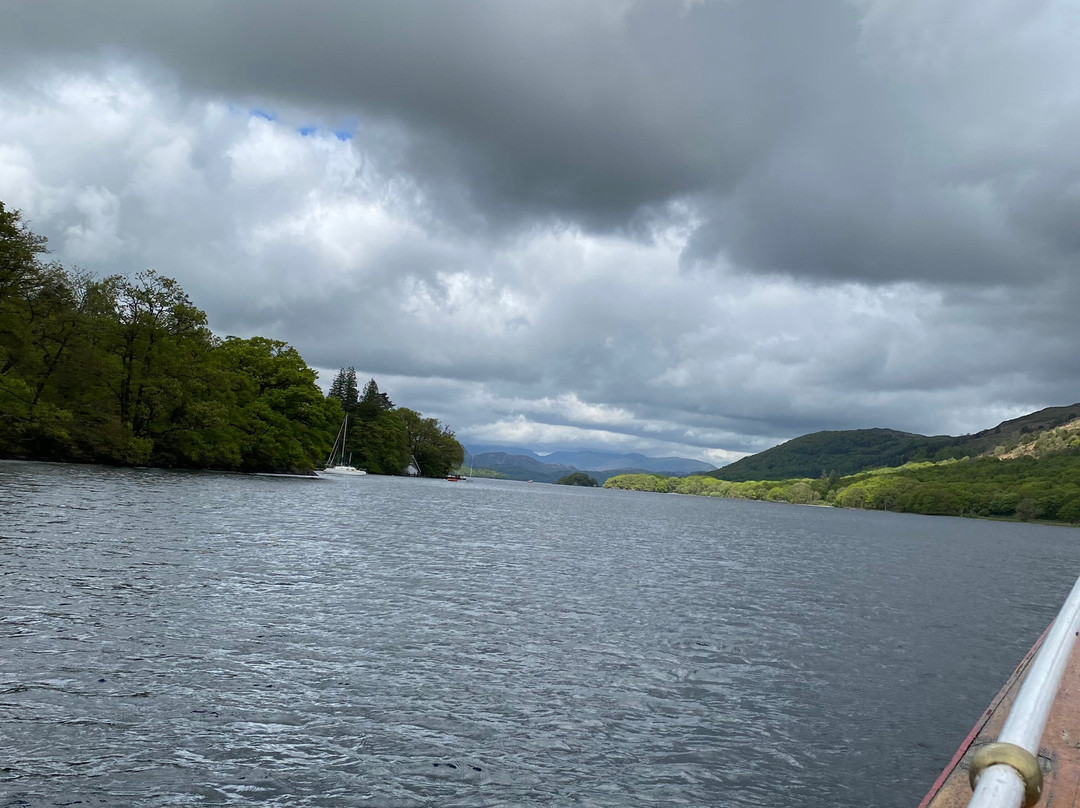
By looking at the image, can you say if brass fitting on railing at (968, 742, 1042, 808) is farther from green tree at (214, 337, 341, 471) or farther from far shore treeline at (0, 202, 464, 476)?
green tree at (214, 337, 341, 471)

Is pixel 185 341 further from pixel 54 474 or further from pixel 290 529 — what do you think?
pixel 290 529

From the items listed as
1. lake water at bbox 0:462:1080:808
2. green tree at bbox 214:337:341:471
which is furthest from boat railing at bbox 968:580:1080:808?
green tree at bbox 214:337:341:471

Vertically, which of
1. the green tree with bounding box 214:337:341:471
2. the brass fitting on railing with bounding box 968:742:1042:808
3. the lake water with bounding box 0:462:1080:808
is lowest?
the lake water with bounding box 0:462:1080:808

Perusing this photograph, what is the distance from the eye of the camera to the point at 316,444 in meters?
132

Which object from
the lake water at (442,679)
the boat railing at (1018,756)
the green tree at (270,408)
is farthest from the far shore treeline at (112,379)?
the boat railing at (1018,756)

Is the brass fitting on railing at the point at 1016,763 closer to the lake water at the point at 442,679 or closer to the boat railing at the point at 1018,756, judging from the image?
the boat railing at the point at 1018,756

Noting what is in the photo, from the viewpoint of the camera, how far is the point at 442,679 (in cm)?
1639

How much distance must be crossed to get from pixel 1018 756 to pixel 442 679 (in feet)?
49.6

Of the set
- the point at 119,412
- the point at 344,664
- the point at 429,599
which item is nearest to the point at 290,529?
the point at 429,599

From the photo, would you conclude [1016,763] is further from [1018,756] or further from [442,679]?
[442,679]

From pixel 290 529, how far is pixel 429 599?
2162 centimetres

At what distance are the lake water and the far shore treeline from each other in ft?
152

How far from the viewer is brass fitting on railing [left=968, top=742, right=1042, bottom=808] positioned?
2.49 meters

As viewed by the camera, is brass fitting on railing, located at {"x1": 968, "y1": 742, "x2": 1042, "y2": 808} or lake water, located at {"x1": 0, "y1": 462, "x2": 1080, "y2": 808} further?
lake water, located at {"x1": 0, "y1": 462, "x2": 1080, "y2": 808}
